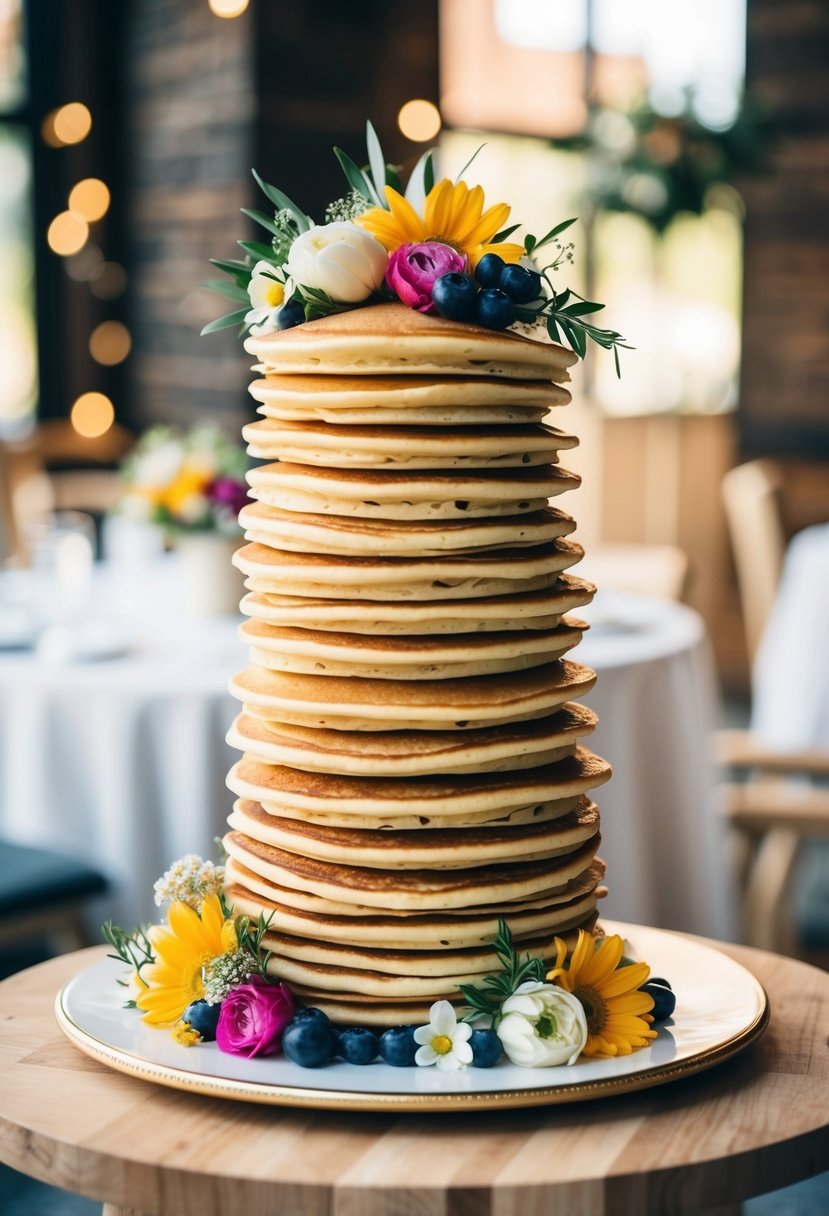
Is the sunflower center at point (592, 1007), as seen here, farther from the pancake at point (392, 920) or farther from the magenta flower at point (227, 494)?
the magenta flower at point (227, 494)

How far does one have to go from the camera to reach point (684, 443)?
6.88 meters

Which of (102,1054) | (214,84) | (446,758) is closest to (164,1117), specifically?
(102,1054)

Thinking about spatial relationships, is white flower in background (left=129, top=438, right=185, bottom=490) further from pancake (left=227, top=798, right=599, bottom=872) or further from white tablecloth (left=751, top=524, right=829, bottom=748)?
pancake (left=227, top=798, right=599, bottom=872)

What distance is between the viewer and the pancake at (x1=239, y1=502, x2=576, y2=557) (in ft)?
3.51

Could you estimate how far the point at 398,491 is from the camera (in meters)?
1.06

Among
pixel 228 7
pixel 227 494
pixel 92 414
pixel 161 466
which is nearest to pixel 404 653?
pixel 227 494

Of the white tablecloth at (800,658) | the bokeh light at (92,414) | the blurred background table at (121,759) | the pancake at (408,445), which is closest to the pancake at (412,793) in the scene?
the pancake at (408,445)

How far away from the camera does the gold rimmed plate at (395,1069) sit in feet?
3.30

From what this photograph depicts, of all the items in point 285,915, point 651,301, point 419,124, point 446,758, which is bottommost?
point 285,915

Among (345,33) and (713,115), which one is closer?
(345,33)

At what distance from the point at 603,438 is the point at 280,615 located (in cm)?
567

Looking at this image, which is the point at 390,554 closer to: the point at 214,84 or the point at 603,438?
the point at 214,84

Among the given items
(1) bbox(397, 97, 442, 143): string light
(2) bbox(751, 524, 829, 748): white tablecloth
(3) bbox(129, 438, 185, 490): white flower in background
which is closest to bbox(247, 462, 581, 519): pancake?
(3) bbox(129, 438, 185, 490): white flower in background

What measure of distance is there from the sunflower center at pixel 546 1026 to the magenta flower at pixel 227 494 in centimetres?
197
